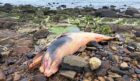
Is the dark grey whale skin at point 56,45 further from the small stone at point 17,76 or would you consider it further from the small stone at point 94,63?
the small stone at point 17,76

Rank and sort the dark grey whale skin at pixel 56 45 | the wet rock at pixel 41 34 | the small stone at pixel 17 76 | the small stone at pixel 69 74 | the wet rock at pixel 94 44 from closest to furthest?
the small stone at pixel 69 74 → the dark grey whale skin at pixel 56 45 → the small stone at pixel 17 76 → the wet rock at pixel 94 44 → the wet rock at pixel 41 34

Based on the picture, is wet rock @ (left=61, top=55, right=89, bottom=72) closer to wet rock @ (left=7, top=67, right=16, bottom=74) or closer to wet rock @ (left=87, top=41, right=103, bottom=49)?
wet rock @ (left=87, top=41, right=103, bottom=49)

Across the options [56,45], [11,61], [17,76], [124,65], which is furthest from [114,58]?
[11,61]

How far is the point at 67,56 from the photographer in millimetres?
6621

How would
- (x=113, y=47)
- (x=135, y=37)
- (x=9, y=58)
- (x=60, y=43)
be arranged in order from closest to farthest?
(x=60, y=43) < (x=113, y=47) < (x=9, y=58) < (x=135, y=37)

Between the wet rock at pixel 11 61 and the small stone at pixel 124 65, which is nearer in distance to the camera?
the small stone at pixel 124 65

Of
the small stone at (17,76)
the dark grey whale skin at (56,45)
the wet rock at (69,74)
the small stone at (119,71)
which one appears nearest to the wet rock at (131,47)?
the small stone at (119,71)

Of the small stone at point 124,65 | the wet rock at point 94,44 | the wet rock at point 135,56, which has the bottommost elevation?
the small stone at point 124,65

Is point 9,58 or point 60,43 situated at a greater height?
point 60,43

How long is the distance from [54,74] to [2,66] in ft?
5.97

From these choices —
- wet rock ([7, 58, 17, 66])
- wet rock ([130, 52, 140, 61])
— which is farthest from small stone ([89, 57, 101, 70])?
wet rock ([7, 58, 17, 66])

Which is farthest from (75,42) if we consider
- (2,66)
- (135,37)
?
(135,37)

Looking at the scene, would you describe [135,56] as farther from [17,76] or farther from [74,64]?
[17,76]

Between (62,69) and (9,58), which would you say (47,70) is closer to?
(62,69)
